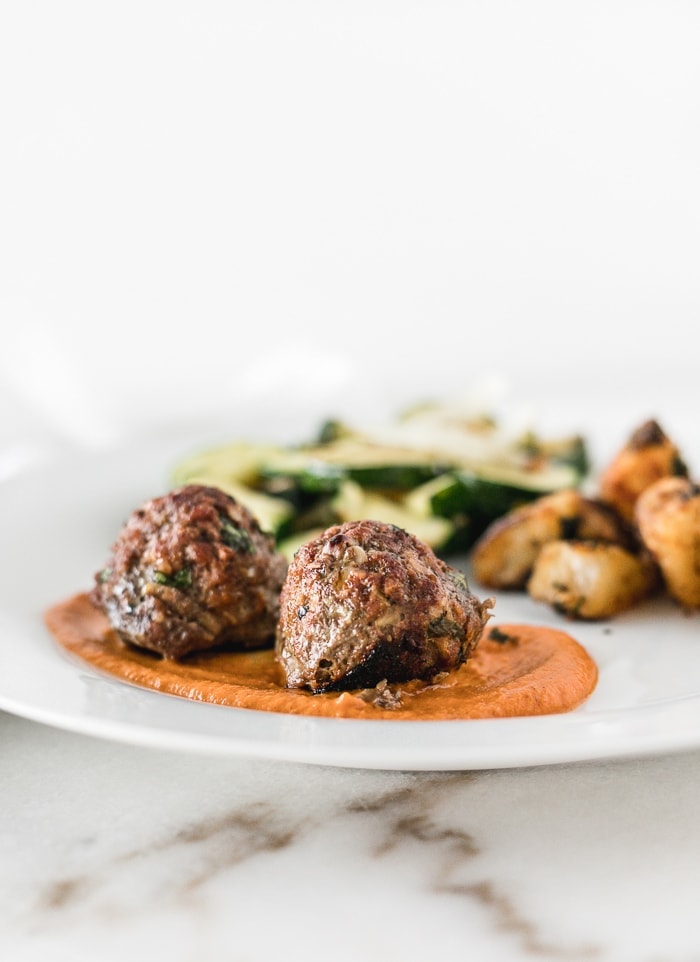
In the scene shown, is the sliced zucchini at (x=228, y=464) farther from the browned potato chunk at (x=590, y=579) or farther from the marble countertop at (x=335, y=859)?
the marble countertop at (x=335, y=859)

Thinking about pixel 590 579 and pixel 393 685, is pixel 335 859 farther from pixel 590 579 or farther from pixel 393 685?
pixel 590 579

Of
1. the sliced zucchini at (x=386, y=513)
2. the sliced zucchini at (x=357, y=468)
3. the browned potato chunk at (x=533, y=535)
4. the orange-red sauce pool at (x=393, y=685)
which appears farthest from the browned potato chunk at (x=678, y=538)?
the sliced zucchini at (x=357, y=468)

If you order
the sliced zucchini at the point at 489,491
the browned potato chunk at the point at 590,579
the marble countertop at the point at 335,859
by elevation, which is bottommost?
the marble countertop at the point at 335,859

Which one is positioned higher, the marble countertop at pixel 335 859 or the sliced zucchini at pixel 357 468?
the sliced zucchini at pixel 357 468

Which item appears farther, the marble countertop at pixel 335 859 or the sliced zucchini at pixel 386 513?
the sliced zucchini at pixel 386 513

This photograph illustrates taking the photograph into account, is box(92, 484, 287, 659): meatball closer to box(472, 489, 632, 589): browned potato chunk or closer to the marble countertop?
the marble countertop

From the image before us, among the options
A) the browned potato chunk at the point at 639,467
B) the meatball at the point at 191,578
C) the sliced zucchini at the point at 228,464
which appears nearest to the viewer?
the meatball at the point at 191,578

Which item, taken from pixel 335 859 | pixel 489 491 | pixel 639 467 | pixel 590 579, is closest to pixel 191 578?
pixel 335 859
